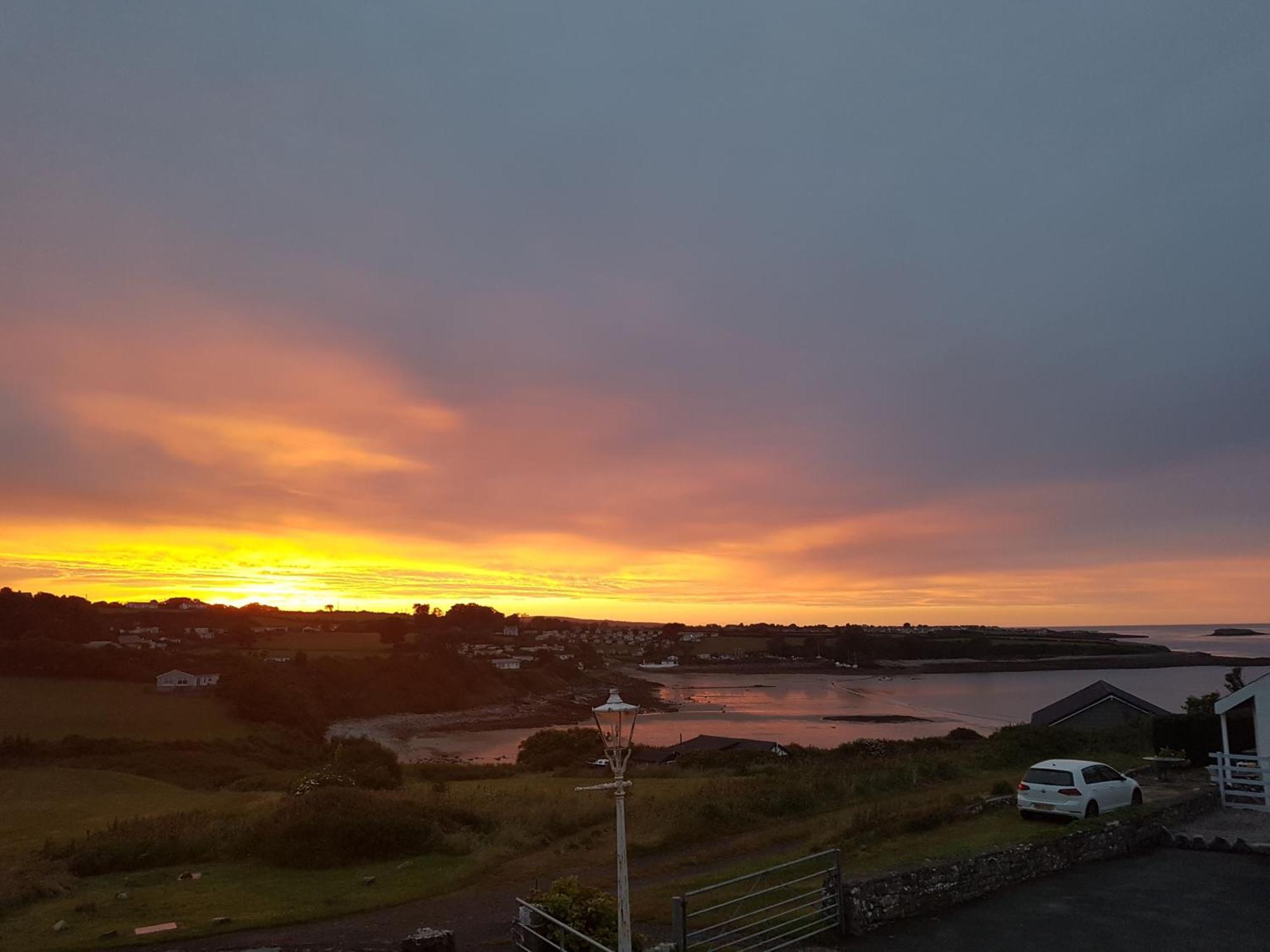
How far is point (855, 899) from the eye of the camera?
9531mm

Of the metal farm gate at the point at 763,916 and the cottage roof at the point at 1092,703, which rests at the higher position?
the metal farm gate at the point at 763,916

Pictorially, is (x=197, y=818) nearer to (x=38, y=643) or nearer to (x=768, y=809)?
(x=768, y=809)

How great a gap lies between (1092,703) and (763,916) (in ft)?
103

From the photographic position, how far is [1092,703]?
3516 cm

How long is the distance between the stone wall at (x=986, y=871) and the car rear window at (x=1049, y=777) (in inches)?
54.9

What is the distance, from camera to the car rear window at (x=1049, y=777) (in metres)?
15.0

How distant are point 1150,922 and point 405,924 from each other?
404 inches

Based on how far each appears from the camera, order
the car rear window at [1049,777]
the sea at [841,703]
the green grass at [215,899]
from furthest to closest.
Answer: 1. the sea at [841,703]
2. the car rear window at [1049,777]
3. the green grass at [215,899]

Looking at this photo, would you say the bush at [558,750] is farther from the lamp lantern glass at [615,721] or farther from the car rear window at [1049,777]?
the lamp lantern glass at [615,721]

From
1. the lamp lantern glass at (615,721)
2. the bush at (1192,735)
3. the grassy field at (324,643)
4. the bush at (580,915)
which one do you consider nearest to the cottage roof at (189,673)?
the grassy field at (324,643)

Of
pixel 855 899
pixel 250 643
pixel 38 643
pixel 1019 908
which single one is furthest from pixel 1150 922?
pixel 250 643

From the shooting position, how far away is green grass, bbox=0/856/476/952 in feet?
37.3

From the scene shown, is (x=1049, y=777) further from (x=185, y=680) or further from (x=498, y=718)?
(x=498, y=718)

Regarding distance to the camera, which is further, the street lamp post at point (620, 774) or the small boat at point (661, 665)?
the small boat at point (661, 665)
